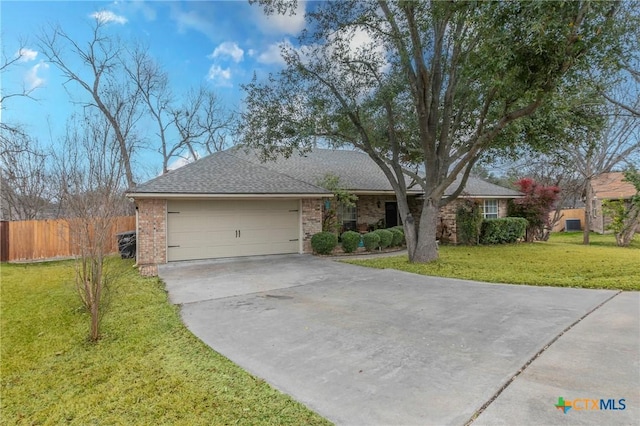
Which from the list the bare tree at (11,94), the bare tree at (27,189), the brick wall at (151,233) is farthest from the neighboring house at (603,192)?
the bare tree at (27,189)

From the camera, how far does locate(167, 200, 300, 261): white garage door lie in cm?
1140

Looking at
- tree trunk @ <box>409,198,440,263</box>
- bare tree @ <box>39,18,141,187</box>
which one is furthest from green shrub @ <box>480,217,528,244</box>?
bare tree @ <box>39,18,141,187</box>

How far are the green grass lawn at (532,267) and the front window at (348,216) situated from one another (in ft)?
14.4

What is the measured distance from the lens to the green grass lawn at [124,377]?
290cm

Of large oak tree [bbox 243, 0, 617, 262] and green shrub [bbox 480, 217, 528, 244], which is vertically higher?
large oak tree [bbox 243, 0, 617, 262]

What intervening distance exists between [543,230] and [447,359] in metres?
18.4

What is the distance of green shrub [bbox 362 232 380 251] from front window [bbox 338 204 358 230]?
2.51m

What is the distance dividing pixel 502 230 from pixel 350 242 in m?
8.55

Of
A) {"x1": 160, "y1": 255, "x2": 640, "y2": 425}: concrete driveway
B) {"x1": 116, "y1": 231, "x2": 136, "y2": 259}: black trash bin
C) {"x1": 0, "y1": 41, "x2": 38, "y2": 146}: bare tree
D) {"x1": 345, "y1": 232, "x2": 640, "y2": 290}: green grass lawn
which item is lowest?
{"x1": 160, "y1": 255, "x2": 640, "y2": 425}: concrete driveway

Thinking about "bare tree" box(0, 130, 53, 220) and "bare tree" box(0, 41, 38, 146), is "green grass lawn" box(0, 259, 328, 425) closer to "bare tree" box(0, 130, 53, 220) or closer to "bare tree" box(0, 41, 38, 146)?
"bare tree" box(0, 41, 38, 146)

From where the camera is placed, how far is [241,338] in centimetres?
460

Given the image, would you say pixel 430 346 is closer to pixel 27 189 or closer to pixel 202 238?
pixel 202 238

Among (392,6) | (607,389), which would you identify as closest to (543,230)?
(392,6)

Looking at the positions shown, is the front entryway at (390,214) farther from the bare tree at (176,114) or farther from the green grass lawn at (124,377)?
the bare tree at (176,114)
